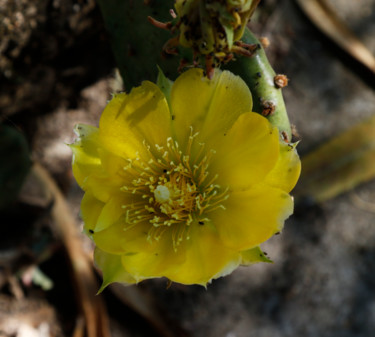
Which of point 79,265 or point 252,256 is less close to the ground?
point 252,256

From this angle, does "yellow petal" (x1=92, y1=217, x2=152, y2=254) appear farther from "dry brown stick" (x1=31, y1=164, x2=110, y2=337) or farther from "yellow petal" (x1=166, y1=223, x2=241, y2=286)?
"dry brown stick" (x1=31, y1=164, x2=110, y2=337)

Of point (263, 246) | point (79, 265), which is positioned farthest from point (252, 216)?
point (263, 246)

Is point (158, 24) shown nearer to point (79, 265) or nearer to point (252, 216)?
point (252, 216)

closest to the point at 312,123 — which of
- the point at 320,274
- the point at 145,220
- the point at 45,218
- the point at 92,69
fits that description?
the point at 320,274

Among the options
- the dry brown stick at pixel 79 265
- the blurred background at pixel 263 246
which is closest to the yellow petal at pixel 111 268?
the blurred background at pixel 263 246

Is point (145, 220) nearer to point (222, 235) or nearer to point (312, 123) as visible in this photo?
point (222, 235)

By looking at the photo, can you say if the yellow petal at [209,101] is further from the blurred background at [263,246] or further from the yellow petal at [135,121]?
the blurred background at [263,246]
